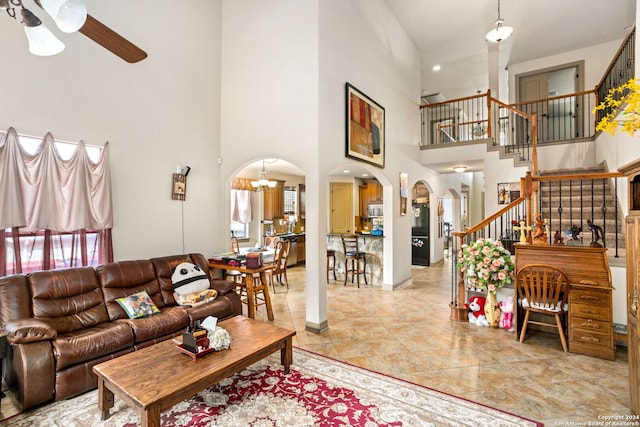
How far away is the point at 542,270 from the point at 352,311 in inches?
100

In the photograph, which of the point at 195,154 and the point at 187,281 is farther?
the point at 195,154

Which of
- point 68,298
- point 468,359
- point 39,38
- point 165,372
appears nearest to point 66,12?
point 39,38

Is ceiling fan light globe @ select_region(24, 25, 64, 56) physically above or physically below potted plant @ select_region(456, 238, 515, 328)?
above

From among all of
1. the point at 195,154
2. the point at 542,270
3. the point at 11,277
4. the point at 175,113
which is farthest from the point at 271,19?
the point at 542,270

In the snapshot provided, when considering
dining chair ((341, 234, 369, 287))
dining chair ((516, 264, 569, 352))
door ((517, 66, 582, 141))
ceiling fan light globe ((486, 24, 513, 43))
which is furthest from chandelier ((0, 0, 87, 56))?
door ((517, 66, 582, 141))

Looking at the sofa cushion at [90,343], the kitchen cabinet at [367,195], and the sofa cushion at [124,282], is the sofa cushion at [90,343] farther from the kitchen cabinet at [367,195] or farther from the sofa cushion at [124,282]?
the kitchen cabinet at [367,195]

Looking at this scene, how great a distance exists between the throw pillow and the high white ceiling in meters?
5.82

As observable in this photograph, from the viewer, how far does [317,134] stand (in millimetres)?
3838

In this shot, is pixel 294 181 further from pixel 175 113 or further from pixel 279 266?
pixel 175 113

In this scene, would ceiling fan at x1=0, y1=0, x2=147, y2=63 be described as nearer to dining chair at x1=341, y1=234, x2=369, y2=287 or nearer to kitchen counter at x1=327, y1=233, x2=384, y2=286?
dining chair at x1=341, y1=234, x2=369, y2=287

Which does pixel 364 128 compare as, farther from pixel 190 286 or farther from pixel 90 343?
pixel 90 343

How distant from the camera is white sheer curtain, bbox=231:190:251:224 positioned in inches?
303

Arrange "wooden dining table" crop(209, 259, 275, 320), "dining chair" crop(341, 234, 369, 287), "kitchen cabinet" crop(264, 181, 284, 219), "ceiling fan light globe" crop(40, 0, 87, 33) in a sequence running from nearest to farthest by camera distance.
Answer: "ceiling fan light globe" crop(40, 0, 87, 33), "wooden dining table" crop(209, 259, 275, 320), "dining chair" crop(341, 234, 369, 287), "kitchen cabinet" crop(264, 181, 284, 219)

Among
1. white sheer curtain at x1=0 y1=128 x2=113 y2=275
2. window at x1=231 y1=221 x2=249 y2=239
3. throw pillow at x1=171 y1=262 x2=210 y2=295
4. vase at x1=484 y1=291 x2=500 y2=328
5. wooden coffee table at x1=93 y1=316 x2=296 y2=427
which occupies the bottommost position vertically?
vase at x1=484 y1=291 x2=500 y2=328
